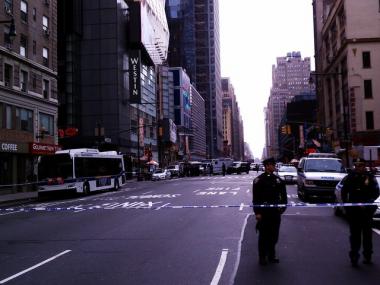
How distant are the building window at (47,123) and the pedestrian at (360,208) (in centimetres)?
3711

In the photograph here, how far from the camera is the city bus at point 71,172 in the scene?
32094 mm

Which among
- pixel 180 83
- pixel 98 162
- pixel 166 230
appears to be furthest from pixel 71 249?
pixel 180 83

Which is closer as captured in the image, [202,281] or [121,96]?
[202,281]

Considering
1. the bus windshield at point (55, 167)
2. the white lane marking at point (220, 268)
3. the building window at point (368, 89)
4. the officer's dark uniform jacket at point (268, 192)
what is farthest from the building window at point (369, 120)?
the officer's dark uniform jacket at point (268, 192)

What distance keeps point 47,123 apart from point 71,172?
14.6 m

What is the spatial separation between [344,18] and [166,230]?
6100 cm

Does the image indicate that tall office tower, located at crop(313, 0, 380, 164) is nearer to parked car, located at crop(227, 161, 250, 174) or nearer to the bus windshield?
parked car, located at crop(227, 161, 250, 174)

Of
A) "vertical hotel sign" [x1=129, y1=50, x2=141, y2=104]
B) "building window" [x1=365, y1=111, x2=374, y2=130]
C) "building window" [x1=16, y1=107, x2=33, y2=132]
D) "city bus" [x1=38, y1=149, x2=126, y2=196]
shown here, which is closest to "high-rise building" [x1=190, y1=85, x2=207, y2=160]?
"vertical hotel sign" [x1=129, y1=50, x2=141, y2=104]

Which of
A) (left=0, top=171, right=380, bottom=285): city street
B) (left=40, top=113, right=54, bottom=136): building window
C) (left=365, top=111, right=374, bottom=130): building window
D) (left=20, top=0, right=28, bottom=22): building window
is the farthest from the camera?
(left=365, top=111, right=374, bottom=130): building window

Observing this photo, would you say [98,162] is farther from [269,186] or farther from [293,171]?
[269,186]

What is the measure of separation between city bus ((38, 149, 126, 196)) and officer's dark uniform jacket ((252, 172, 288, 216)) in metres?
24.3

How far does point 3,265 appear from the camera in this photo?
32.0 feet

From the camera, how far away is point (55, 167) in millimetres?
32625

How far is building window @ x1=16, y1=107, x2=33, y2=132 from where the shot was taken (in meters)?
40.7
